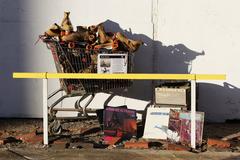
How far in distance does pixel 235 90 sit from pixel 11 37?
160 inches

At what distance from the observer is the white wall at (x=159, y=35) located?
8.68m

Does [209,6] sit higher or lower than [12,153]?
higher

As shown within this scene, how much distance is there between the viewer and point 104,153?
6762mm

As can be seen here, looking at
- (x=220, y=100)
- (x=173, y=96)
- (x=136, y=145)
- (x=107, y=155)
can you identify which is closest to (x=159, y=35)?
(x=173, y=96)

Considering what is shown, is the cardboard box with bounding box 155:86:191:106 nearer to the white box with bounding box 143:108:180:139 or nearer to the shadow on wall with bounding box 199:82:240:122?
the white box with bounding box 143:108:180:139

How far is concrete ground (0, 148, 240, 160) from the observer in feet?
21.4

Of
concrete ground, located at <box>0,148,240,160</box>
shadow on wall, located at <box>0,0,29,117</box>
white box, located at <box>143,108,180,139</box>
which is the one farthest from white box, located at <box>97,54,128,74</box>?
shadow on wall, located at <box>0,0,29,117</box>

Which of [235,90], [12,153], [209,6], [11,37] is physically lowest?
[12,153]

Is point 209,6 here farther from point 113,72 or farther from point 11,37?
point 11,37

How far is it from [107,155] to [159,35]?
9.38 ft

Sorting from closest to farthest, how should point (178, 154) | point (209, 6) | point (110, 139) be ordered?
point (178, 154) < point (110, 139) < point (209, 6)

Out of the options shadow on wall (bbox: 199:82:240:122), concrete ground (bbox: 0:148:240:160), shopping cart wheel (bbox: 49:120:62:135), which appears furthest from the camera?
shadow on wall (bbox: 199:82:240:122)

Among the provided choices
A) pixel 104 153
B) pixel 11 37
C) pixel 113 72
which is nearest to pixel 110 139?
pixel 104 153

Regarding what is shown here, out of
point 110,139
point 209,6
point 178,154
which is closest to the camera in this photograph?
point 178,154
